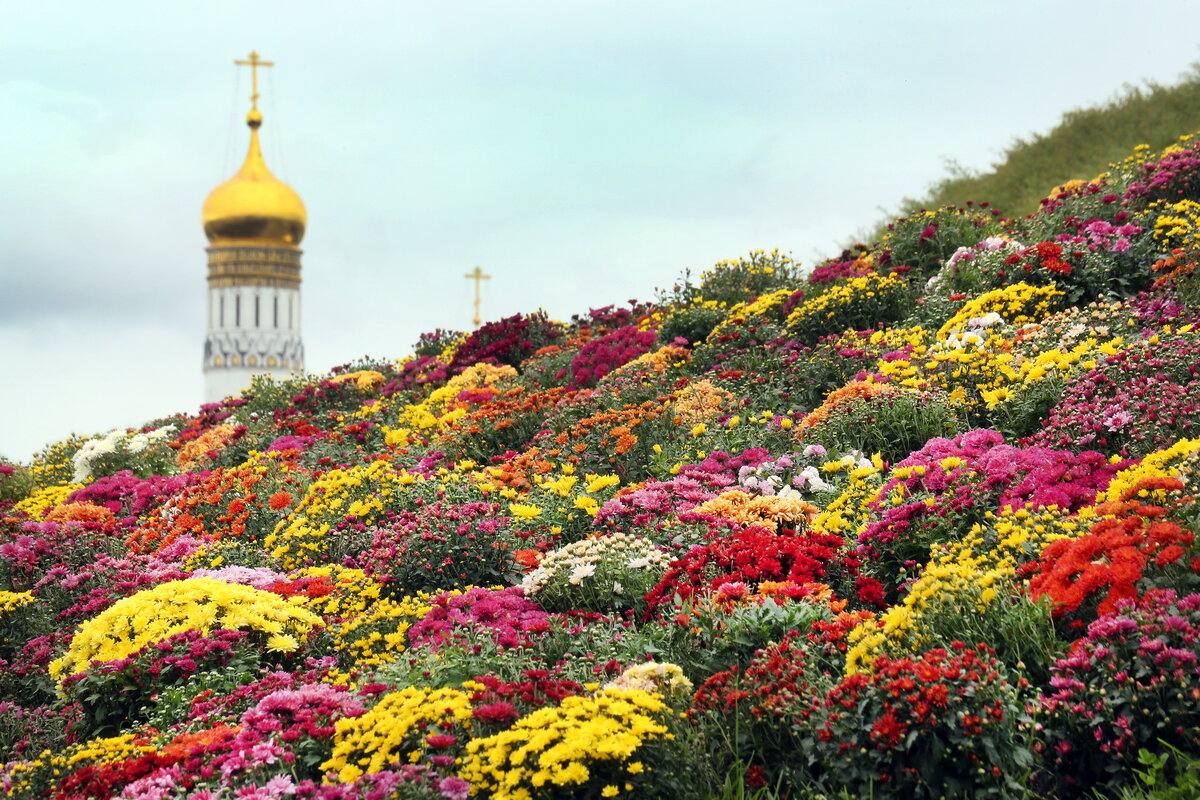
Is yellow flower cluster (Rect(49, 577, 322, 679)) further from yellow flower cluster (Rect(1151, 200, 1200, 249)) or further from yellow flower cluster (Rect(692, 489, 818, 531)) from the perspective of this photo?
yellow flower cluster (Rect(1151, 200, 1200, 249))

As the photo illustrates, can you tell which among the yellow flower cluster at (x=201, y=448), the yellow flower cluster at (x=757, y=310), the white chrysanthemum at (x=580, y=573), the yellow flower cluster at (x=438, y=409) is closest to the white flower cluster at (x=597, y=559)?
the white chrysanthemum at (x=580, y=573)

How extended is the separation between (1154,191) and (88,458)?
12042 mm

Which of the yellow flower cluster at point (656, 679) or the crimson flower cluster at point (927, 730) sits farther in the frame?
the yellow flower cluster at point (656, 679)

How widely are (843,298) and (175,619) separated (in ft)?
22.5

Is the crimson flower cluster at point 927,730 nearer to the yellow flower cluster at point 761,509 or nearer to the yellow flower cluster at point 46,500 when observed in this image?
the yellow flower cluster at point 761,509

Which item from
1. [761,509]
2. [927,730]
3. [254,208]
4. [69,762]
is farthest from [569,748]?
[254,208]

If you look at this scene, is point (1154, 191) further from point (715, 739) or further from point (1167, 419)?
point (715, 739)

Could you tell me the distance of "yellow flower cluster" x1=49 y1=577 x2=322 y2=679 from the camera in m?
6.32

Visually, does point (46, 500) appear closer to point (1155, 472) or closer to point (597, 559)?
point (597, 559)

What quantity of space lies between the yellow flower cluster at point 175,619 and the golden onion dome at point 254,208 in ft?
173

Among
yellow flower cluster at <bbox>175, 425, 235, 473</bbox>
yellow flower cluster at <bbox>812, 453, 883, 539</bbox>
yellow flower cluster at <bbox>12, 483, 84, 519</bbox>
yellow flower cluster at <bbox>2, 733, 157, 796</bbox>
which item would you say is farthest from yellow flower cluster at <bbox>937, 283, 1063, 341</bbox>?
yellow flower cluster at <bbox>12, 483, 84, 519</bbox>

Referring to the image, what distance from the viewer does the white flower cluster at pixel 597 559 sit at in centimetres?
621

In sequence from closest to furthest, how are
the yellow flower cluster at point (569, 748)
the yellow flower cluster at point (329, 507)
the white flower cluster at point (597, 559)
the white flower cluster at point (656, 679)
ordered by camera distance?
the yellow flower cluster at point (569, 748) < the white flower cluster at point (656, 679) < the white flower cluster at point (597, 559) < the yellow flower cluster at point (329, 507)

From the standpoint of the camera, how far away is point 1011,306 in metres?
9.97
